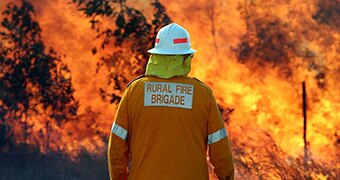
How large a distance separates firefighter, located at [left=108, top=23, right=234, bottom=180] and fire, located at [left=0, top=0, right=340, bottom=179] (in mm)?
3598

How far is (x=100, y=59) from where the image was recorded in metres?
7.43

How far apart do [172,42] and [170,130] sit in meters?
0.50

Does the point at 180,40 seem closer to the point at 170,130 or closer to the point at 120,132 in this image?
the point at 170,130

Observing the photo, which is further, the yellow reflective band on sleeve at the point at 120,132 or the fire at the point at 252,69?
the fire at the point at 252,69

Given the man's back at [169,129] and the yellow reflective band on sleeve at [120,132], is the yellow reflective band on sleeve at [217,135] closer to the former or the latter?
the man's back at [169,129]

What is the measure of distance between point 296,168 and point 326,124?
606 mm

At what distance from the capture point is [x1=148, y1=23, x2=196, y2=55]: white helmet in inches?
129

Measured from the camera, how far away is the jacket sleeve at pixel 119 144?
10.7 ft

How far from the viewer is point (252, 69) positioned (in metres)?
6.94

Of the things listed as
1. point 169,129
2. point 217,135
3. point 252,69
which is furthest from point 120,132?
point 252,69

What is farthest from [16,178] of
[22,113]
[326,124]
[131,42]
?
[326,124]

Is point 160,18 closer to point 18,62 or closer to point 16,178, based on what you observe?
point 18,62

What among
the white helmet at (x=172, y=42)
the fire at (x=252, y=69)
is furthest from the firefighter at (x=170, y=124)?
the fire at (x=252, y=69)

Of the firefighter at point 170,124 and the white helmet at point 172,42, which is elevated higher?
the white helmet at point 172,42
